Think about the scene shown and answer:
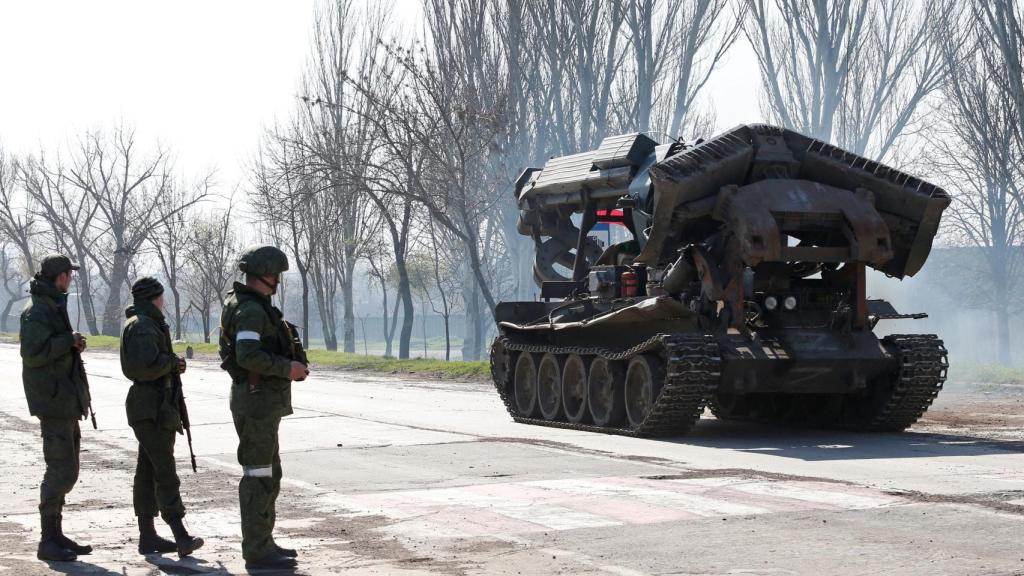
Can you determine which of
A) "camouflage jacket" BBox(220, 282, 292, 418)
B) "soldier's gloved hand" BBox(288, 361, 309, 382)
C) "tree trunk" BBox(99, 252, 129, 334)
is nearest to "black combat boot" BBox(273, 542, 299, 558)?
"camouflage jacket" BBox(220, 282, 292, 418)

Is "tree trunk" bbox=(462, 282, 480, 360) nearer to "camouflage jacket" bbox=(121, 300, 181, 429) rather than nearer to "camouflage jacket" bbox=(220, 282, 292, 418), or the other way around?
"camouflage jacket" bbox=(121, 300, 181, 429)

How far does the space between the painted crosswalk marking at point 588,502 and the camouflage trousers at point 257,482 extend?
128cm

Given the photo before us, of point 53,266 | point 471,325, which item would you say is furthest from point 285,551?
point 471,325

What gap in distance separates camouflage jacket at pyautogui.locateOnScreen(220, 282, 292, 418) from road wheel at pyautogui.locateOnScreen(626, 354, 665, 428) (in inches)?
329

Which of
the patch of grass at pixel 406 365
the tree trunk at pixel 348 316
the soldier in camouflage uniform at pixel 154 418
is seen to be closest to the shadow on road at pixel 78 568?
the soldier in camouflage uniform at pixel 154 418

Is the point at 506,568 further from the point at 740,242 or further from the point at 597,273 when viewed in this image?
the point at 597,273

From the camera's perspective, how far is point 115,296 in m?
75.6

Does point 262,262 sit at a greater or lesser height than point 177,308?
lesser

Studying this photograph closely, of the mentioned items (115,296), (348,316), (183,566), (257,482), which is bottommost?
(183,566)

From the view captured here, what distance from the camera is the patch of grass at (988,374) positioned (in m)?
26.9

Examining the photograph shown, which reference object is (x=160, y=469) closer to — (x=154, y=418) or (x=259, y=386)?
(x=154, y=418)

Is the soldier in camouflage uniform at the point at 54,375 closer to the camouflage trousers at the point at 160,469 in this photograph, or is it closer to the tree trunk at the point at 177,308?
the camouflage trousers at the point at 160,469

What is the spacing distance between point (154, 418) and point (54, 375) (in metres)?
0.78

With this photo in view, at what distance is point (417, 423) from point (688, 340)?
481 cm
